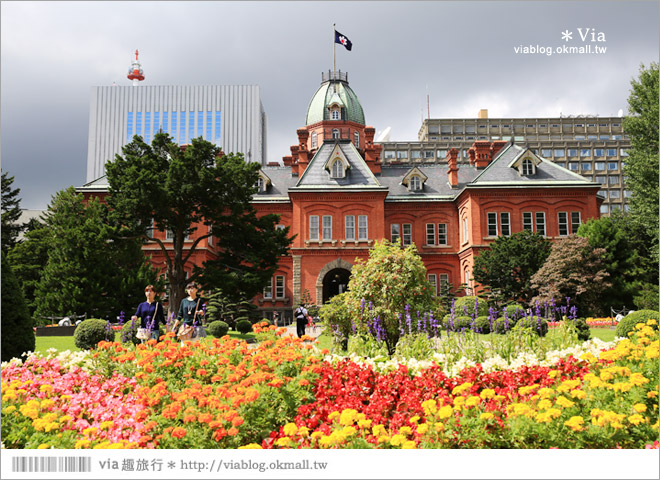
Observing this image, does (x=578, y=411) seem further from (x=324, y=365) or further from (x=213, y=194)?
(x=213, y=194)

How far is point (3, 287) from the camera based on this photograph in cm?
835

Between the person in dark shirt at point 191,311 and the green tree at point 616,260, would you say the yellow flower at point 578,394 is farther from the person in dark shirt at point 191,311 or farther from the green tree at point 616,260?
the green tree at point 616,260

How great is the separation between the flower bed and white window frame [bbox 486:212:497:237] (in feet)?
98.6

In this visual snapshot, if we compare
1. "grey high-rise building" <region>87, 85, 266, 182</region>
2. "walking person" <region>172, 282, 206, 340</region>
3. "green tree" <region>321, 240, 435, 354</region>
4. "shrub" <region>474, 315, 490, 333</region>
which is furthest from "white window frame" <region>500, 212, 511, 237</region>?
"walking person" <region>172, 282, 206, 340</region>

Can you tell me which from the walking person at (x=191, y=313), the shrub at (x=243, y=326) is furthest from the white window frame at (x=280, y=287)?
the walking person at (x=191, y=313)

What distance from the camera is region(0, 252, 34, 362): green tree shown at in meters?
8.50

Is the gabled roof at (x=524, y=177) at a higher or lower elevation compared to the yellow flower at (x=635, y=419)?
higher

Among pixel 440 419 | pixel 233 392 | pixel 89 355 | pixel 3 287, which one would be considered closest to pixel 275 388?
pixel 233 392

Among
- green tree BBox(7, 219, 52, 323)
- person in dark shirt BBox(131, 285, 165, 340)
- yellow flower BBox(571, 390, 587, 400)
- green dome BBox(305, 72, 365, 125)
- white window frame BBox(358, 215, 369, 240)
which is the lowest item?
yellow flower BBox(571, 390, 587, 400)

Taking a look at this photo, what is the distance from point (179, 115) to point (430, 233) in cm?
2607

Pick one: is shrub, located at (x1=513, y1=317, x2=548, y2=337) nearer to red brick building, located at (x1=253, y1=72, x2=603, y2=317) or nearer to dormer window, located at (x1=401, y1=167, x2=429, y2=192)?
red brick building, located at (x1=253, y1=72, x2=603, y2=317)

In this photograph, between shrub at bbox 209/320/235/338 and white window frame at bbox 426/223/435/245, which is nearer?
shrub at bbox 209/320/235/338

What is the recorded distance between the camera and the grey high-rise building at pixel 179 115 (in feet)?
38.7

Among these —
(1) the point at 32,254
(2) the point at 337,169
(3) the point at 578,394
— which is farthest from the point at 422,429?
(1) the point at 32,254
